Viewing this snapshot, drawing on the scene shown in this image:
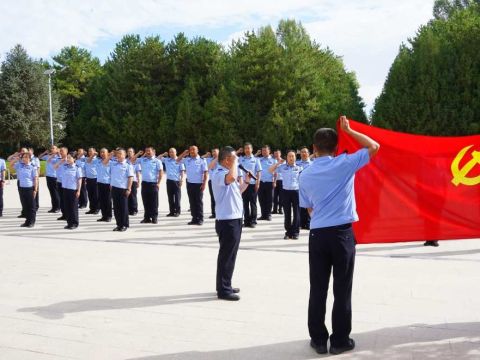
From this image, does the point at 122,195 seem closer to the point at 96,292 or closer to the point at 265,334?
the point at 96,292

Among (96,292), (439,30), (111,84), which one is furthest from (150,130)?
(96,292)

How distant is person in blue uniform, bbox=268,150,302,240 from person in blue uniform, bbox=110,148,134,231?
142 inches

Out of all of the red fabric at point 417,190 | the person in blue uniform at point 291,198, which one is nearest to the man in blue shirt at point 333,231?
the red fabric at point 417,190

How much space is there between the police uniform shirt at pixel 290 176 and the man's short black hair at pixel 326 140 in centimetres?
696

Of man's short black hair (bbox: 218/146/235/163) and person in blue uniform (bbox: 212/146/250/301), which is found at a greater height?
man's short black hair (bbox: 218/146/235/163)

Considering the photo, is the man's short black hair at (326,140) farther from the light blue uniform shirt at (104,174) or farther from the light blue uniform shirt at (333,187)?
the light blue uniform shirt at (104,174)

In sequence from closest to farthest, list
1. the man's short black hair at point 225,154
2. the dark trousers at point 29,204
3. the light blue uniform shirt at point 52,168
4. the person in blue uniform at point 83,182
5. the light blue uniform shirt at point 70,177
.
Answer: the man's short black hair at point 225,154, the light blue uniform shirt at point 70,177, the dark trousers at point 29,204, the light blue uniform shirt at point 52,168, the person in blue uniform at point 83,182

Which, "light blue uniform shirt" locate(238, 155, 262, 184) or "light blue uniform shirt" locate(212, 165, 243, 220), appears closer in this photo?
"light blue uniform shirt" locate(212, 165, 243, 220)

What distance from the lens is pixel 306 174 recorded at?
4.73 metres

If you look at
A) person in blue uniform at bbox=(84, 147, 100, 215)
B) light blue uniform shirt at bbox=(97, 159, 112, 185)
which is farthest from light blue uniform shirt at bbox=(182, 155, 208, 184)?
person in blue uniform at bbox=(84, 147, 100, 215)

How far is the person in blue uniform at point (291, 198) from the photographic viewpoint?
11.2 m

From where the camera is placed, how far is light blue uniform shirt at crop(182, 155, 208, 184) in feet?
48.5

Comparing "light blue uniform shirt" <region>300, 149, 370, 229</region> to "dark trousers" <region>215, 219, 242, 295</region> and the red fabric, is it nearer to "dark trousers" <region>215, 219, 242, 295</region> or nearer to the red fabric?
the red fabric

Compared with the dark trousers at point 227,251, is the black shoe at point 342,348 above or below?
below
